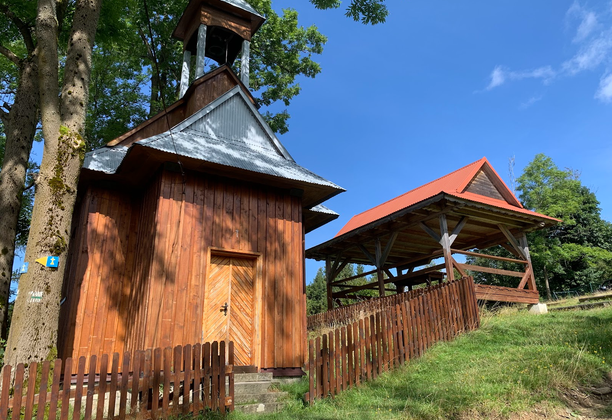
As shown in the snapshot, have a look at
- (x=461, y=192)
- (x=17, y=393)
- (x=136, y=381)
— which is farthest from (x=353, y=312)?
(x=17, y=393)

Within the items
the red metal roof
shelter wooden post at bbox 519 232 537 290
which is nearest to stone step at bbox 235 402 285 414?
the red metal roof

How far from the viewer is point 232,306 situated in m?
8.42

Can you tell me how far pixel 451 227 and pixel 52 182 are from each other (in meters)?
12.6

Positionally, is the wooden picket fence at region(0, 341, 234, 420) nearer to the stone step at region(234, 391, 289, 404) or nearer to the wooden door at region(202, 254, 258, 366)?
the stone step at region(234, 391, 289, 404)

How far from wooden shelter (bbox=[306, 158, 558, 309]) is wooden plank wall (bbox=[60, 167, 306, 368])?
458 cm

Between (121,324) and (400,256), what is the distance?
12.8m

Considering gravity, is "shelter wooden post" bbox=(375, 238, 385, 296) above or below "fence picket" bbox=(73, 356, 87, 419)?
above

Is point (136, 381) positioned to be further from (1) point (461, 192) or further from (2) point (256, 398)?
(1) point (461, 192)

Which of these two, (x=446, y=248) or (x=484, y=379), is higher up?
(x=446, y=248)

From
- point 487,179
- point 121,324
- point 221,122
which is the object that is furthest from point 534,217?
point 121,324

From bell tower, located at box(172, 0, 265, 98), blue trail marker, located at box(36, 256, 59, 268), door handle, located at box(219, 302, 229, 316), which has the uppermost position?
bell tower, located at box(172, 0, 265, 98)

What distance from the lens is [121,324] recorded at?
8.58m

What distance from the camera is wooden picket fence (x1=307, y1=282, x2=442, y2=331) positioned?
12.2 metres

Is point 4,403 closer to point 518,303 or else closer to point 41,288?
point 41,288
